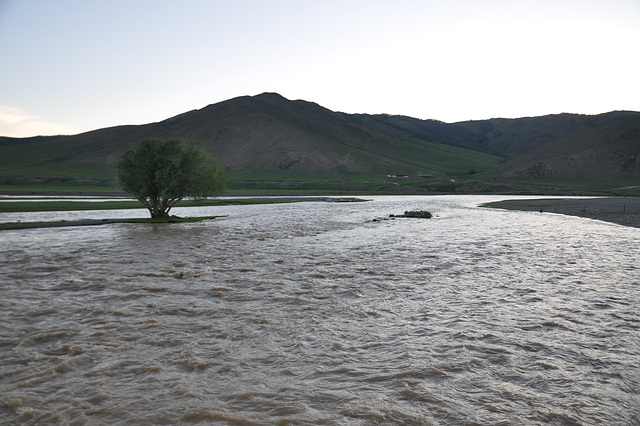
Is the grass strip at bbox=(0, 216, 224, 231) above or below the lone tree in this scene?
below

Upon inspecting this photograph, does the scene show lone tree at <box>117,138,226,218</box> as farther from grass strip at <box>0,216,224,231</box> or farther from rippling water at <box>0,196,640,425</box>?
rippling water at <box>0,196,640,425</box>

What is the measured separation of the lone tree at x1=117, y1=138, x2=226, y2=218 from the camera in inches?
2029

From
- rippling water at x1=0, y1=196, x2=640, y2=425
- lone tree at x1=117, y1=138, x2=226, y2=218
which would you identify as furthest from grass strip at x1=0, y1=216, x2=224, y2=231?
rippling water at x1=0, y1=196, x2=640, y2=425

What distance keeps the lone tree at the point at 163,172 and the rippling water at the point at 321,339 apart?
25.1m

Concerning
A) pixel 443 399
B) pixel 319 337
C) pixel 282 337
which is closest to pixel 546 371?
pixel 443 399

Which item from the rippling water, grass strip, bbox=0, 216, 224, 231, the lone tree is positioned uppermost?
the lone tree

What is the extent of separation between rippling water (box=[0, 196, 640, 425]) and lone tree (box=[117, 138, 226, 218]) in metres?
25.1

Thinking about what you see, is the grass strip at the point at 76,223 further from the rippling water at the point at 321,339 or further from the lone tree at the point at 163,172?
the rippling water at the point at 321,339

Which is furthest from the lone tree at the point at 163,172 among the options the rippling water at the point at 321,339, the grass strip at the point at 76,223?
the rippling water at the point at 321,339

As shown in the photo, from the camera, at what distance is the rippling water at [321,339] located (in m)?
8.97

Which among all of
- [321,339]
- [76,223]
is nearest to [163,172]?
[76,223]

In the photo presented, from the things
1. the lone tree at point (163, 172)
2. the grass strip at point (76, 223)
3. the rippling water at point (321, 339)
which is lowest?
the rippling water at point (321, 339)

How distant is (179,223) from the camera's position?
2031 inches

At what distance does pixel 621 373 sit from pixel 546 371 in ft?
5.66
